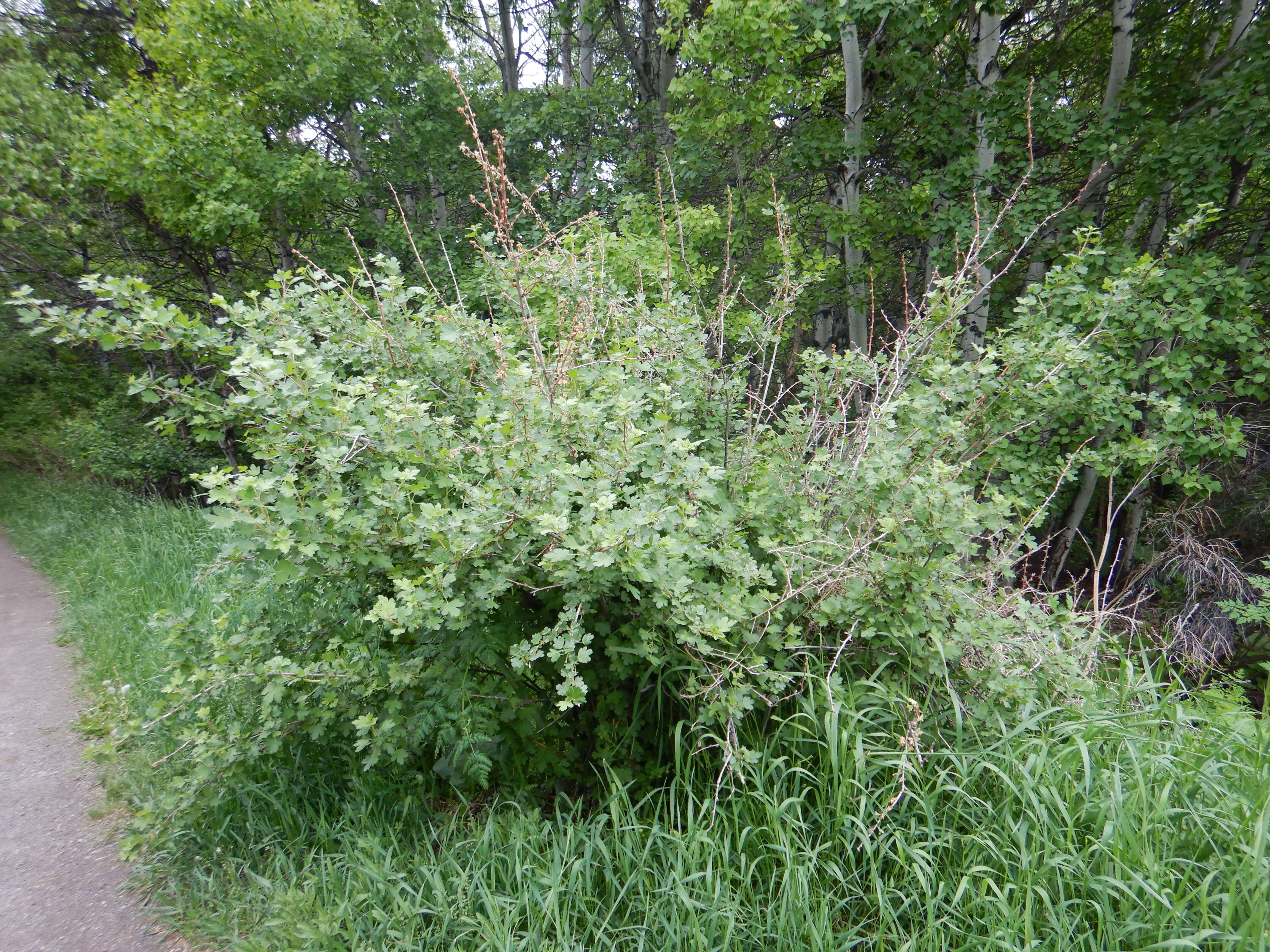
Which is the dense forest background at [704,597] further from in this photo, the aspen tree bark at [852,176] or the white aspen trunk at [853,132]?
the aspen tree bark at [852,176]

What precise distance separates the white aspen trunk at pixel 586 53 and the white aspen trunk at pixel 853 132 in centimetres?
498

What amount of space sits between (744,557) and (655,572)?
0.47 meters

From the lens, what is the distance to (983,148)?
6.91 m

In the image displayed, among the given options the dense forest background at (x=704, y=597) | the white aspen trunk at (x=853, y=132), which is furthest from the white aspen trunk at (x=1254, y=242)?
the white aspen trunk at (x=853, y=132)

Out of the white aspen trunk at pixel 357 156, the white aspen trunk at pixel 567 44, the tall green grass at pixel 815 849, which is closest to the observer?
the tall green grass at pixel 815 849

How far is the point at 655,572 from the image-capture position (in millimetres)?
2012

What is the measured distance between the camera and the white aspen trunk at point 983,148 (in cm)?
666

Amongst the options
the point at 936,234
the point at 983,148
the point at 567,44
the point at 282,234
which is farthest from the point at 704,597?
the point at 567,44

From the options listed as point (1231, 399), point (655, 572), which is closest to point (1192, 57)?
point (1231, 399)

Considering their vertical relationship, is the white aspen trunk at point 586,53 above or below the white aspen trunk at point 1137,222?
above

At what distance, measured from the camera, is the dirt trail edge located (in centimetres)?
250

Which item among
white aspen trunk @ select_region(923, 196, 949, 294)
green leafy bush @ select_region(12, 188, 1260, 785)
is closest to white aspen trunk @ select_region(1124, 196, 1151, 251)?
white aspen trunk @ select_region(923, 196, 949, 294)

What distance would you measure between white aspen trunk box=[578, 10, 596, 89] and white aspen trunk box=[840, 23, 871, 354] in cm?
498

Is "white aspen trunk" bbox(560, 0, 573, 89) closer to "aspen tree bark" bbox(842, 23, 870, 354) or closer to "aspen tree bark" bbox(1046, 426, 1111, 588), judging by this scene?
"aspen tree bark" bbox(842, 23, 870, 354)
